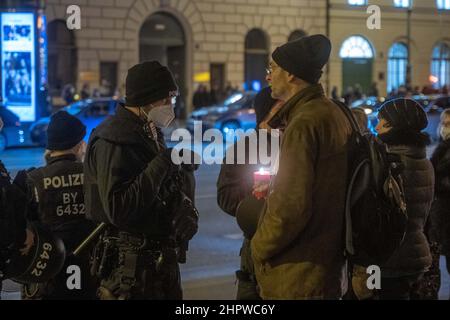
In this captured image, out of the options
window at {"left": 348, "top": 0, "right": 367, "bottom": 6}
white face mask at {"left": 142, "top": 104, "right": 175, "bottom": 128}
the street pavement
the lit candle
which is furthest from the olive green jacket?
window at {"left": 348, "top": 0, "right": 367, "bottom": 6}

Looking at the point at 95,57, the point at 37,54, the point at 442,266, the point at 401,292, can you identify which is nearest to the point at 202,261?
the point at 442,266

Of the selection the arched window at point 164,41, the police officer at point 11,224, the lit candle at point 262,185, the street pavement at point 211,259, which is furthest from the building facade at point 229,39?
the lit candle at point 262,185

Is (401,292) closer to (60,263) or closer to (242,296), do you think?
(242,296)

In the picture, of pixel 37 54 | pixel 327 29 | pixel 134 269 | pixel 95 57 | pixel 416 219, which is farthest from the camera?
pixel 327 29

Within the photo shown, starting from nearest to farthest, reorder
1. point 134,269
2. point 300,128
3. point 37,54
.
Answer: point 300,128 < point 134,269 < point 37,54

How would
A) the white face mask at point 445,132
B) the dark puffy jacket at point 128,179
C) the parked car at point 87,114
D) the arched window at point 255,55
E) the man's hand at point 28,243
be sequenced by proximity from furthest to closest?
the arched window at point 255,55
the parked car at point 87,114
the white face mask at point 445,132
the man's hand at point 28,243
the dark puffy jacket at point 128,179

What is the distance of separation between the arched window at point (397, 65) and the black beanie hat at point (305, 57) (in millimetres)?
37906

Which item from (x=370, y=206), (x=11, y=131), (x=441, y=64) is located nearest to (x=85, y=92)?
(x=11, y=131)

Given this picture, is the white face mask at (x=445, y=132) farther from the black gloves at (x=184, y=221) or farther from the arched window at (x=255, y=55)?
the arched window at (x=255, y=55)

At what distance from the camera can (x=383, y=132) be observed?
4.81 meters

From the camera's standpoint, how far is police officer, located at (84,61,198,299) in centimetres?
386

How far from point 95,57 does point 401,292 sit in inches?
1110

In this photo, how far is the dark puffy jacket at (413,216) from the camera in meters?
4.69

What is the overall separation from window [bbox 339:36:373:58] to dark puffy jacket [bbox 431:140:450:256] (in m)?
33.4
